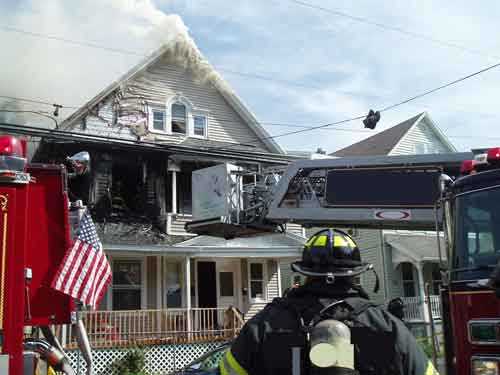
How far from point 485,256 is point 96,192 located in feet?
45.0

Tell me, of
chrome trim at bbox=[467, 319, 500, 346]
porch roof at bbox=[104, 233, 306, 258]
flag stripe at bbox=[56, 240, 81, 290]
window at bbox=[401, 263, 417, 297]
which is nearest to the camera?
chrome trim at bbox=[467, 319, 500, 346]

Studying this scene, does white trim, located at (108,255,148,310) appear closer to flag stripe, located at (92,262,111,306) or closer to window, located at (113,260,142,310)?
window, located at (113,260,142,310)

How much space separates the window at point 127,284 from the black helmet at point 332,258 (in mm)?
14647

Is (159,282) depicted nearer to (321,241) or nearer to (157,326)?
(157,326)

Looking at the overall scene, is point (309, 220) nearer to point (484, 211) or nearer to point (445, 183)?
point (445, 183)

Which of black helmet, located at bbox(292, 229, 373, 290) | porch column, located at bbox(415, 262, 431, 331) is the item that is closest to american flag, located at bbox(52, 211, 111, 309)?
black helmet, located at bbox(292, 229, 373, 290)

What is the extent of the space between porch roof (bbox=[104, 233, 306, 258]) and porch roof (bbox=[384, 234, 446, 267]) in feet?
17.1

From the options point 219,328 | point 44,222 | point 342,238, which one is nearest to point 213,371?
point 44,222

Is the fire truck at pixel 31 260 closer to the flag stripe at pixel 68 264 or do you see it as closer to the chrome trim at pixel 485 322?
the flag stripe at pixel 68 264

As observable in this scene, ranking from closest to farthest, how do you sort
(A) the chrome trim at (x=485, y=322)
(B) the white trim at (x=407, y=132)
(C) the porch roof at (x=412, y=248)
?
(A) the chrome trim at (x=485, y=322), (C) the porch roof at (x=412, y=248), (B) the white trim at (x=407, y=132)

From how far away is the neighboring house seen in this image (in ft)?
71.3

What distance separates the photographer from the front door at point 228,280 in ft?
59.9

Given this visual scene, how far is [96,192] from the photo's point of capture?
16.8m

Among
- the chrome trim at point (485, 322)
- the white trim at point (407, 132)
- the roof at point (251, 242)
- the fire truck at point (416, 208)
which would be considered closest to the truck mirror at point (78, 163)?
the fire truck at point (416, 208)
